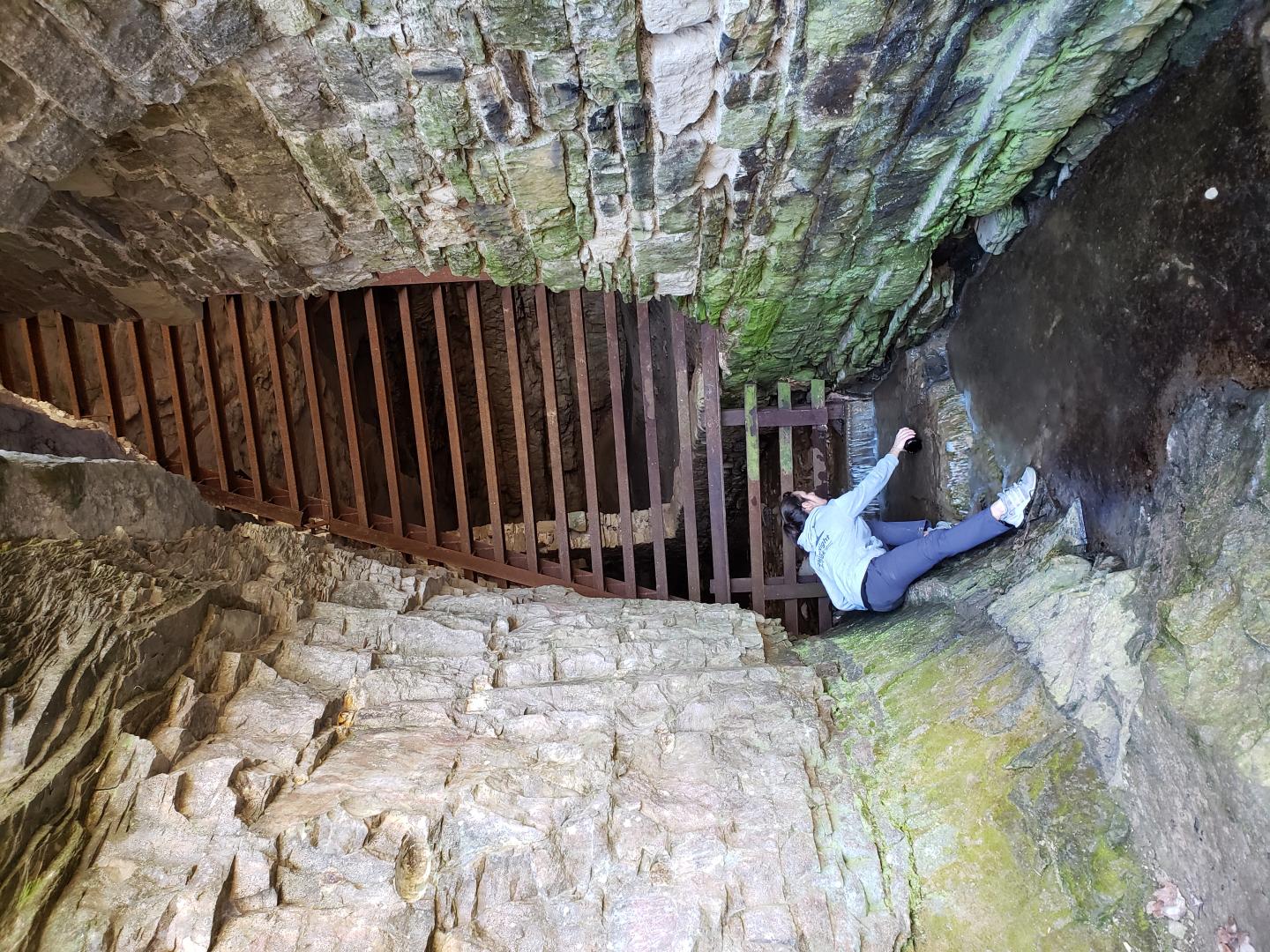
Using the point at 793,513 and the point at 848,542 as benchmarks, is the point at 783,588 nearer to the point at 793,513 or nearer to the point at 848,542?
the point at 793,513

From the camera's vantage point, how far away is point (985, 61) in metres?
2.24

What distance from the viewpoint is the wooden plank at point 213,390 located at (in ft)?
14.1

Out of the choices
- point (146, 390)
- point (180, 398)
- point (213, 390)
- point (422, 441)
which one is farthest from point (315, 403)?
point (146, 390)

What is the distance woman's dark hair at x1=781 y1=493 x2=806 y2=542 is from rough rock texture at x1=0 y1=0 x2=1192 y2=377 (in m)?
1.09

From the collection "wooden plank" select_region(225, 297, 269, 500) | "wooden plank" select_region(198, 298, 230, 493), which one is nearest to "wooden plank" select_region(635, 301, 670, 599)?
"wooden plank" select_region(225, 297, 269, 500)

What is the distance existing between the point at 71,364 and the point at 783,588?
4.28m

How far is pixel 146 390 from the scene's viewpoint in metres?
4.40

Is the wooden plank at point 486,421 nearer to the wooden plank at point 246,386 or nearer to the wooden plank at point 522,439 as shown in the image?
the wooden plank at point 522,439

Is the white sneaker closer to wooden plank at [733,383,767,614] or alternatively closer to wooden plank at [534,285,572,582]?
wooden plank at [733,383,767,614]

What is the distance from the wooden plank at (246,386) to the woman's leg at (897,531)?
11.2 ft

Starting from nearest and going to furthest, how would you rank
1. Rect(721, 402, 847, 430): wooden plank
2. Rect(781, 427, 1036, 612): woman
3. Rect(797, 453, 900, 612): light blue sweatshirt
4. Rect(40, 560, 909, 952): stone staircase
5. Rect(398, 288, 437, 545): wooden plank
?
1. Rect(40, 560, 909, 952): stone staircase
2. Rect(781, 427, 1036, 612): woman
3. Rect(797, 453, 900, 612): light blue sweatshirt
4. Rect(398, 288, 437, 545): wooden plank
5. Rect(721, 402, 847, 430): wooden plank

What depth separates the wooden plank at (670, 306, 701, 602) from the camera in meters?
4.06

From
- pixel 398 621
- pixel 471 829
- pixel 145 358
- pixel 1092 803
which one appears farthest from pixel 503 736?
pixel 145 358

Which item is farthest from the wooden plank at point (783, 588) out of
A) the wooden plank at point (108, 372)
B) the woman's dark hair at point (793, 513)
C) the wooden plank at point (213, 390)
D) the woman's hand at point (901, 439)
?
the wooden plank at point (108, 372)
